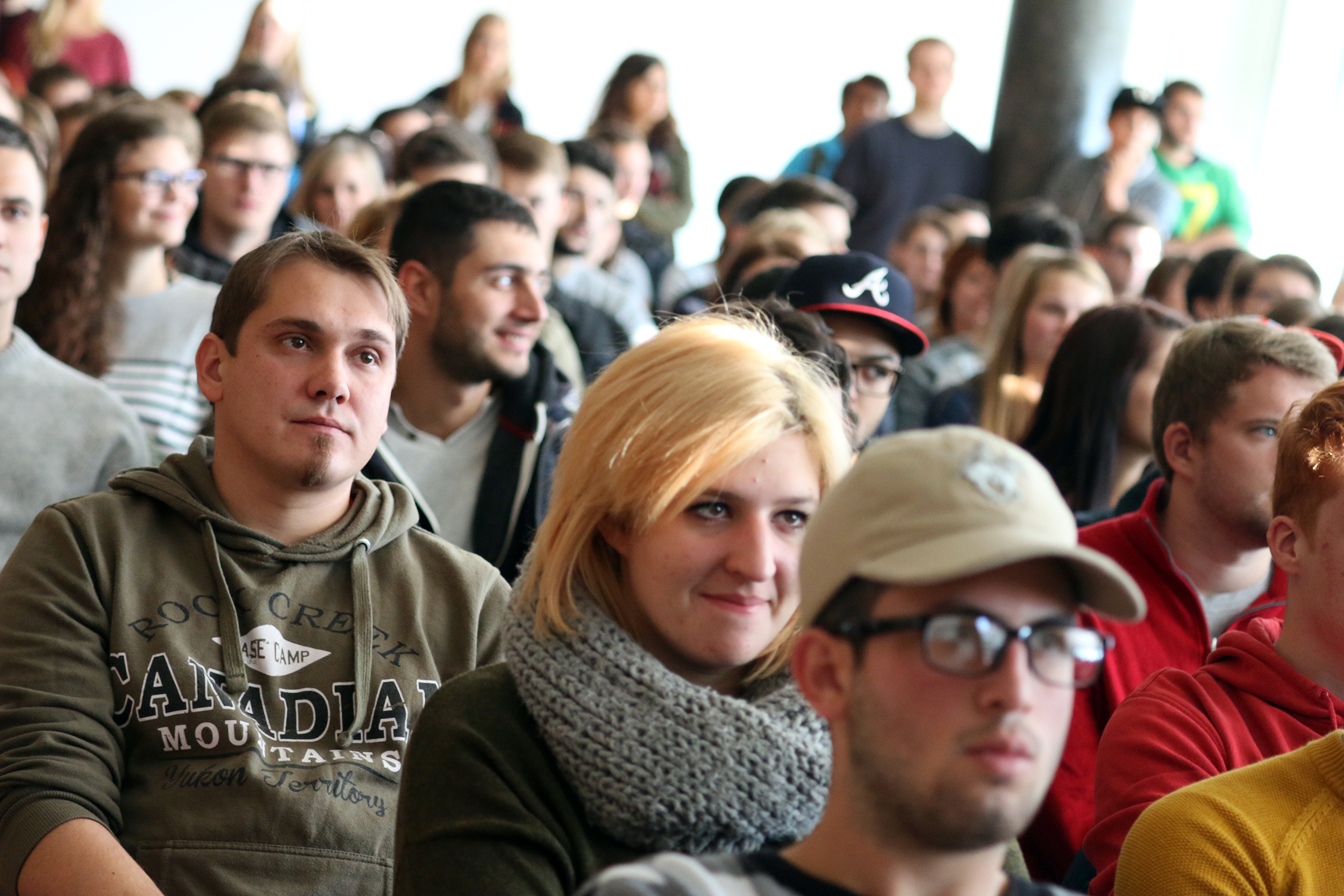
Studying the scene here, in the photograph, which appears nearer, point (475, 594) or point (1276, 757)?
point (1276, 757)

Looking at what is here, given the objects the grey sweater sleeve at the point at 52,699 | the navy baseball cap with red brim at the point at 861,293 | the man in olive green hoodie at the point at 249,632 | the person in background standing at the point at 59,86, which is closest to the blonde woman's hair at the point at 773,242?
the navy baseball cap with red brim at the point at 861,293

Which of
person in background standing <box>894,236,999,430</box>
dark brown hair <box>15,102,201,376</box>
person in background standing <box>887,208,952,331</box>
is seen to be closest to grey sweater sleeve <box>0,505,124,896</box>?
dark brown hair <box>15,102,201,376</box>

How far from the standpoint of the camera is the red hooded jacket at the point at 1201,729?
172 centimetres

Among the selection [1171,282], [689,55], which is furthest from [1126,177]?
[689,55]

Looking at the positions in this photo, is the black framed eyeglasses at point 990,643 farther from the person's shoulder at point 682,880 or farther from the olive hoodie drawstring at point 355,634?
the olive hoodie drawstring at point 355,634

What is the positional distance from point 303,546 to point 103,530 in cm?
25

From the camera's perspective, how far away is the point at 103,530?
183 cm

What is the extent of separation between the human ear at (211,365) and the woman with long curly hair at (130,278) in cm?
117

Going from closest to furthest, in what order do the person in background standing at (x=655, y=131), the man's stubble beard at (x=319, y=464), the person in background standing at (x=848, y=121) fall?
the man's stubble beard at (x=319, y=464)
the person in background standing at (x=655, y=131)
the person in background standing at (x=848, y=121)

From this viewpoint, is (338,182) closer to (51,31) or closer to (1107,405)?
(1107,405)

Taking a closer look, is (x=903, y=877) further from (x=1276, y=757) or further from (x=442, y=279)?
(x=442, y=279)

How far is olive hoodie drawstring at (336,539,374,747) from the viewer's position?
183cm

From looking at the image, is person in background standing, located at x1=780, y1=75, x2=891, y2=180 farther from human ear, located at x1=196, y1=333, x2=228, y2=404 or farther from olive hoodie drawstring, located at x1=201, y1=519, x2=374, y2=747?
olive hoodie drawstring, located at x1=201, y1=519, x2=374, y2=747

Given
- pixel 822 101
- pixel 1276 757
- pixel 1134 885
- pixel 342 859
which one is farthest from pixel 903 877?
pixel 822 101
